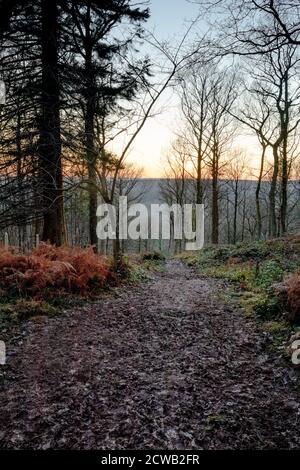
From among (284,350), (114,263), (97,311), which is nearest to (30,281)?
(97,311)

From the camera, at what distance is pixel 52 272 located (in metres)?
8.45

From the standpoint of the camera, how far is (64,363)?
5246 millimetres

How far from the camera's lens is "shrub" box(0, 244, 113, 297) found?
322 inches

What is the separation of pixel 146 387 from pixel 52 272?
470 cm

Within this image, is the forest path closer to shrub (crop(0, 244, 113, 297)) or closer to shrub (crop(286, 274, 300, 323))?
shrub (crop(286, 274, 300, 323))

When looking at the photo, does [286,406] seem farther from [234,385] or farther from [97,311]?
[97,311]

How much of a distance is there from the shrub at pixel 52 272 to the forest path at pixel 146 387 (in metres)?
1.28

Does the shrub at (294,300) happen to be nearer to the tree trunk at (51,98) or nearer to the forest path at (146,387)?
the forest path at (146,387)

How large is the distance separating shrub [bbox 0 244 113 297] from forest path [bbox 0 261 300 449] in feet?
4.20

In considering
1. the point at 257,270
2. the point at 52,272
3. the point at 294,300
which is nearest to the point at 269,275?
the point at 257,270

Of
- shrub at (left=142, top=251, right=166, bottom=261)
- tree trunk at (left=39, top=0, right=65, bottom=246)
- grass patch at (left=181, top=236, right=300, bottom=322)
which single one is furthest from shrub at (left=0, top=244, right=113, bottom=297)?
shrub at (left=142, top=251, right=166, bottom=261)

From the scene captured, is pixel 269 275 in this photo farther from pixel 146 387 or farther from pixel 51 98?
pixel 51 98

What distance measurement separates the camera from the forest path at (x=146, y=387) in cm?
357

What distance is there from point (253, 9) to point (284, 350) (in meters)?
5.43
